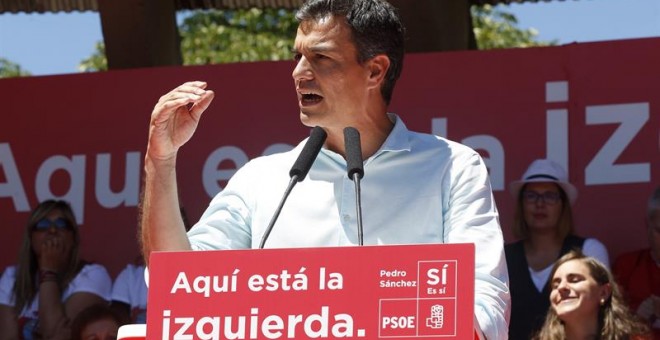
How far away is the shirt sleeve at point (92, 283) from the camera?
7.17m

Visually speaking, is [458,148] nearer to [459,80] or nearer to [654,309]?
[654,309]

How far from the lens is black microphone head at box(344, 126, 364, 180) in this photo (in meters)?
2.86

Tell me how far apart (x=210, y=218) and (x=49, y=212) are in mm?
4474

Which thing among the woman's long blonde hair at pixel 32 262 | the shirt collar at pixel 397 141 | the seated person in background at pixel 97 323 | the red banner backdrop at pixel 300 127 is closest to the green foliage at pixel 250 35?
the red banner backdrop at pixel 300 127

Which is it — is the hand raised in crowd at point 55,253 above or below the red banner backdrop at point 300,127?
below

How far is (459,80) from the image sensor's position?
7766 mm

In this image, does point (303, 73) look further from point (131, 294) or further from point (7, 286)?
point (7, 286)

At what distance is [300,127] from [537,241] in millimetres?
1786

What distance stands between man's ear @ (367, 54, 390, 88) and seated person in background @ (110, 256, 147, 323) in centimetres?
399

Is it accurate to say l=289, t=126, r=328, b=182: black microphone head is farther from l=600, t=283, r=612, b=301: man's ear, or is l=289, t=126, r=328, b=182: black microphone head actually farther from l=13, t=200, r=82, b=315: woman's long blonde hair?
l=13, t=200, r=82, b=315: woman's long blonde hair

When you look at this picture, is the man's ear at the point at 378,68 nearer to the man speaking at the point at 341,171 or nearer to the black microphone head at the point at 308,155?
the man speaking at the point at 341,171

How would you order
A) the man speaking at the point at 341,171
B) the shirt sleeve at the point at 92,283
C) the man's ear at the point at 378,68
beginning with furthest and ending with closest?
the shirt sleeve at the point at 92,283 < the man's ear at the point at 378,68 < the man speaking at the point at 341,171

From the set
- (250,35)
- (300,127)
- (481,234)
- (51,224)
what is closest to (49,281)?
(51,224)

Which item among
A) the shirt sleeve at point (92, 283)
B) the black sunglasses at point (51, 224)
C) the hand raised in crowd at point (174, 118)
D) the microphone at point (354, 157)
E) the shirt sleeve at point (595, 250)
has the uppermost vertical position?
the black sunglasses at point (51, 224)
